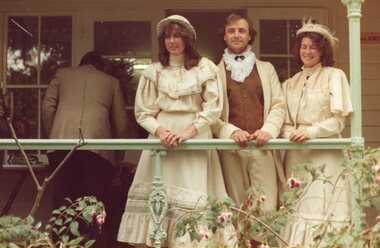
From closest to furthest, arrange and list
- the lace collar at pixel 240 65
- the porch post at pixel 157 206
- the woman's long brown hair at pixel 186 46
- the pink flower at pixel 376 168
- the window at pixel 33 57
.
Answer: the pink flower at pixel 376 168 → the porch post at pixel 157 206 → the woman's long brown hair at pixel 186 46 → the lace collar at pixel 240 65 → the window at pixel 33 57

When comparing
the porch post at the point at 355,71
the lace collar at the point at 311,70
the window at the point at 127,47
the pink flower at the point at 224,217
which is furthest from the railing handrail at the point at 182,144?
the window at the point at 127,47

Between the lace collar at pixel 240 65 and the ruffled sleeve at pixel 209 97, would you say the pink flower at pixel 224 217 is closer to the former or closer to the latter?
the ruffled sleeve at pixel 209 97

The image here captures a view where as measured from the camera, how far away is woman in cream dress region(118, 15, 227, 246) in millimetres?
5055

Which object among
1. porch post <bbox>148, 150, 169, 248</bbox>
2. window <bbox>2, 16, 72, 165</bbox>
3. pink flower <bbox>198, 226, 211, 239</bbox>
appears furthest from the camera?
window <bbox>2, 16, 72, 165</bbox>

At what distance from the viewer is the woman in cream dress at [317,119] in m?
5.04

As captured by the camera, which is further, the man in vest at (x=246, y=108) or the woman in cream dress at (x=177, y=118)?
the man in vest at (x=246, y=108)

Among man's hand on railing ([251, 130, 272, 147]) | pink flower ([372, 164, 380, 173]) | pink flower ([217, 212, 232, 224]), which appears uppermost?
man's hand on railing ([251, 130, 272, 147])

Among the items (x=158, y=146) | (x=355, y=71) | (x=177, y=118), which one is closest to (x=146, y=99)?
(x=177, y=118)

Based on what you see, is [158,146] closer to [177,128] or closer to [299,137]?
[177,128]

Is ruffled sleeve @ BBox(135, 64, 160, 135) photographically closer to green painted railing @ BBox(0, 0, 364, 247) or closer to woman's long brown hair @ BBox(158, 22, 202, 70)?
woman's long brown hair @ BBox(158, 22, 202, 70)

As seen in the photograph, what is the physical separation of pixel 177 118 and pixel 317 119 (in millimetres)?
923

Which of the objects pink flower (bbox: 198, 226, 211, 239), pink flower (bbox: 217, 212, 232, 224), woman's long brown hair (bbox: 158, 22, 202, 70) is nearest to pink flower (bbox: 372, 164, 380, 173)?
pink flower (bbox: 217, 212, 232, 224)

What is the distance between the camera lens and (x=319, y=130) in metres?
5.04

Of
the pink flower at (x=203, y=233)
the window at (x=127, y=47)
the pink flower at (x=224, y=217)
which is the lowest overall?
the pink flower at (x=203, y=233)
